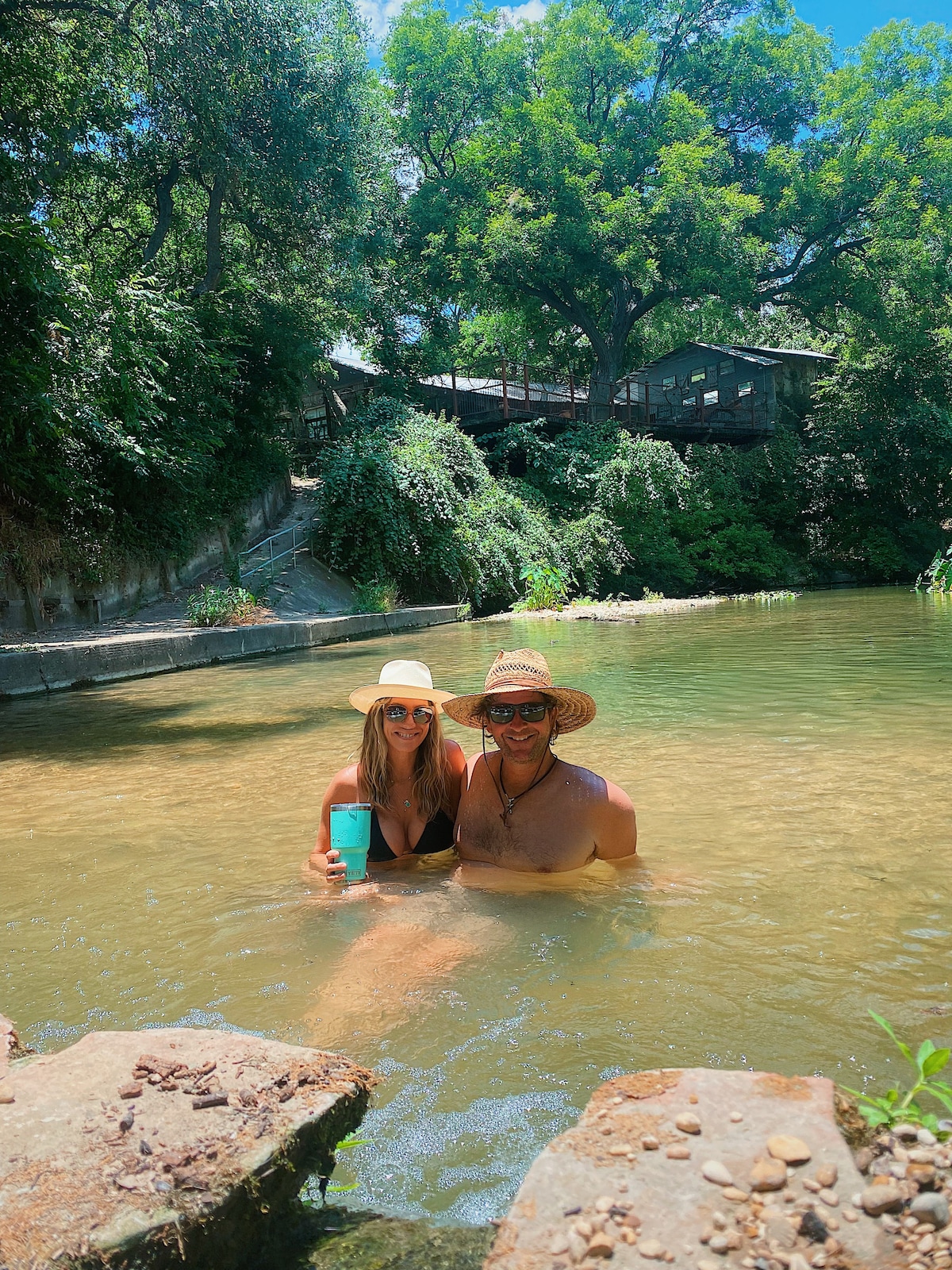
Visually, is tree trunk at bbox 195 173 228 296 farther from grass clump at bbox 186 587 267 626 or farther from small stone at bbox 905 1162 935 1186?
small stone at bbox 905 1162 935 1186

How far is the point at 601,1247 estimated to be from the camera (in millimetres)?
1474

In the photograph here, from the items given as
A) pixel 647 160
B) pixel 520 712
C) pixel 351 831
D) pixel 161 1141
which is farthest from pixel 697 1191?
pixel 647 160

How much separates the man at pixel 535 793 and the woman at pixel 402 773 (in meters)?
0.17

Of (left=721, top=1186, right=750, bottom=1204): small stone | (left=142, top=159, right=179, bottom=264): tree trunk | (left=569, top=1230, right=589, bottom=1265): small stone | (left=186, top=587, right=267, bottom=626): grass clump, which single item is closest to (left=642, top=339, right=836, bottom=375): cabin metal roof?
(left=142, top=159, right=179, bottom=264): tree trunk

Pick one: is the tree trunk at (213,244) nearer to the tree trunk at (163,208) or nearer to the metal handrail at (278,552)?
the tree trunk at (163,208)

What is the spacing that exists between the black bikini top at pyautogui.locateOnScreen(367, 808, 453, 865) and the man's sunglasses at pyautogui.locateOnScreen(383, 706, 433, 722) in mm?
497

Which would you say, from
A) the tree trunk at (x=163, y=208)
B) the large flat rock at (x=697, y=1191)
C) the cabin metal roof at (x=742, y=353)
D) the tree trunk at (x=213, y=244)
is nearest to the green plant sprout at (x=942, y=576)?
the tree trunk at (x=213, y=244)

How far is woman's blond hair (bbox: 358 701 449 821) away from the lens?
4207mm

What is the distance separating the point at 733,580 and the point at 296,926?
2965 centimetres

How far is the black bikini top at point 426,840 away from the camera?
4363 millimetres

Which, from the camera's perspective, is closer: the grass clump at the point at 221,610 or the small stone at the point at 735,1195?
the small stone at the point at 735,1195

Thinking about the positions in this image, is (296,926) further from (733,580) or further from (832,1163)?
(733,580)

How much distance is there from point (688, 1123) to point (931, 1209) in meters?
0.41

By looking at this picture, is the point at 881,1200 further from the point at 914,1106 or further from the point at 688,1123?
the point at 914,1106
